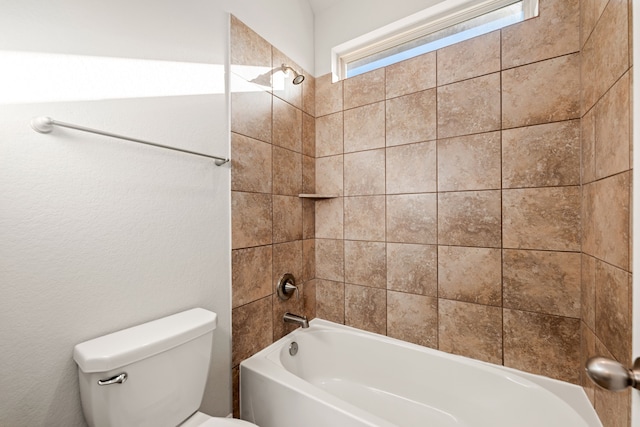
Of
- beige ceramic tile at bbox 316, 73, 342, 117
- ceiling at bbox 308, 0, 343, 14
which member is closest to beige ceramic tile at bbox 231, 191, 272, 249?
beige ceramic tile at bbox 316, 73, 342, 117

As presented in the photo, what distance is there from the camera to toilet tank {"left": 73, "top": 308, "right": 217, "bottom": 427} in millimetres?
800

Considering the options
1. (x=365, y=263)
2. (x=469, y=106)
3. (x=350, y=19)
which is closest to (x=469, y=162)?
(x=469, y=106)

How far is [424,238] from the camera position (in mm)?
1565

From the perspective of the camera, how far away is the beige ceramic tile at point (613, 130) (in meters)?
0.77

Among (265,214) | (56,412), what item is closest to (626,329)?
(265,214)

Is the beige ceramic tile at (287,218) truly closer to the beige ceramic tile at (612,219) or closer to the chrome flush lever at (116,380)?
the chrome flush lever at (116,380)

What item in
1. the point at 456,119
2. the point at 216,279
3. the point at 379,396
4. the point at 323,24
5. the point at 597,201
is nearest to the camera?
the point at 597,201

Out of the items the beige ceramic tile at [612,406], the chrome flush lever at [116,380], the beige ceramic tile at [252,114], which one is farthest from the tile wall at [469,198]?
the chrome flush lever at [116,380]

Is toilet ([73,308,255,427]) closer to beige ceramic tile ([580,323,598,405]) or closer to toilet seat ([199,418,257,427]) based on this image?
toilet seat ([199,418,257,427])

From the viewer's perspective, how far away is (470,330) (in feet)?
4.72

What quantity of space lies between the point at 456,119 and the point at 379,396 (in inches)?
66.4

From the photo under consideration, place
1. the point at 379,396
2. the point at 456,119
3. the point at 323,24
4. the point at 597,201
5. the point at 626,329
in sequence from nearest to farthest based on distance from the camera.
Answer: the point at 626,329, the point at 597,201, the point at 456,119, the point at 379,396, the point at 323,24

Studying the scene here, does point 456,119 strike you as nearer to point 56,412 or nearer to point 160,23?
point 160,23

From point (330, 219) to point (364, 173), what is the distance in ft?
1.35
